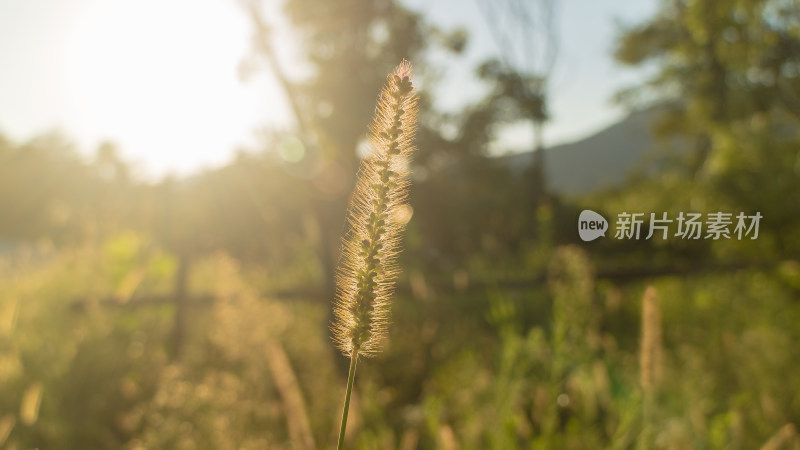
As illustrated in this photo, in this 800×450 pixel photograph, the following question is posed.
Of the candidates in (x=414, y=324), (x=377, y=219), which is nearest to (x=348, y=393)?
(x=377, y=219)

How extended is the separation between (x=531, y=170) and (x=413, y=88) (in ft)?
65.5

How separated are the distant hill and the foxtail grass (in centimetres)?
2027

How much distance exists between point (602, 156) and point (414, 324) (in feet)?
188

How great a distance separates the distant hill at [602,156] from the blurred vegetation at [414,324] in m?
11.9

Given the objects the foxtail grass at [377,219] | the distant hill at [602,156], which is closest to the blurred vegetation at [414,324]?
the foxtail grass at [377,219]

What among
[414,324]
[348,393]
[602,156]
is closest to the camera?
[348,393]

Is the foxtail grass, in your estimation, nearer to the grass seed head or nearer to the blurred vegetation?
the grass seed head

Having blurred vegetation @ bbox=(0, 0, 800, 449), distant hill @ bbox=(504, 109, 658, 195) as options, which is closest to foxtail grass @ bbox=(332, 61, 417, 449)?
blurred vegetation @ bbox=(0, 0, 800, 449)

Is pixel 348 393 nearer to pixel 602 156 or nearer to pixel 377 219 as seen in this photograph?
pixel 377 219

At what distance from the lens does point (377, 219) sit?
608 mm

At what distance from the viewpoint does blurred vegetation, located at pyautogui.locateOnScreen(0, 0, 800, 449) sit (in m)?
2.72

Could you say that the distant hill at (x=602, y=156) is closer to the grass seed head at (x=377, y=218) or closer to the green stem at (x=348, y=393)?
the grass seed head at (x=377, y=218)

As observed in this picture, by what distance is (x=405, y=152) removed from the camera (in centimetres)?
63

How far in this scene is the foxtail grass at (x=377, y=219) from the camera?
23.8 inches
